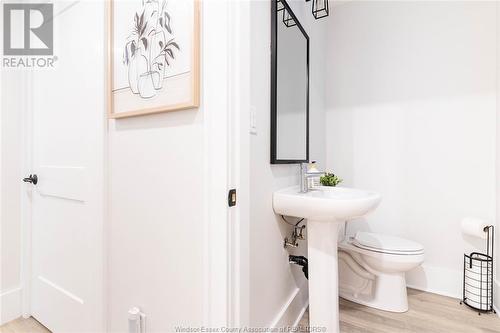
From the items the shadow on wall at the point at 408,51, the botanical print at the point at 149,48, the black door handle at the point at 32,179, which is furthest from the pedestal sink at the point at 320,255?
the black door handle at the point at 32,179

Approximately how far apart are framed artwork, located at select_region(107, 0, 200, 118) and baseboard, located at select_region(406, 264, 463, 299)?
2.11m

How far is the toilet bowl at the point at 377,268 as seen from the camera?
164 cm

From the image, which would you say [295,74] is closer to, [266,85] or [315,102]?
[266,85]

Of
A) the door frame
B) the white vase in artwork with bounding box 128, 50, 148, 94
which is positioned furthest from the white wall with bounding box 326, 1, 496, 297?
the white vase in artwork with bounding box 128, 50, 148, 94

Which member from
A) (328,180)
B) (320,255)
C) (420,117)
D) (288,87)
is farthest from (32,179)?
(420,117)

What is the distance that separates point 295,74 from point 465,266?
5.71 feet

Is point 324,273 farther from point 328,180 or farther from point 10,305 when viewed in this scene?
point 10,305

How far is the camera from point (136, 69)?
1142 mm

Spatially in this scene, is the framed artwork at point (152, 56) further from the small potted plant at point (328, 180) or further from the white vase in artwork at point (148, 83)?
the small potted plant at point (328, 180)

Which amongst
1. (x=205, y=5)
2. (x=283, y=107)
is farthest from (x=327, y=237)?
(x=205, y=5)

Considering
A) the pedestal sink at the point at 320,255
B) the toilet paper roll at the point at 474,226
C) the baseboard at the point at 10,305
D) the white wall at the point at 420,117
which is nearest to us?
the pedestal sink at the point at 320,255

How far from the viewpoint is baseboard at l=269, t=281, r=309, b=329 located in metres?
1.36

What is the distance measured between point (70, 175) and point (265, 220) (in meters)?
1.06

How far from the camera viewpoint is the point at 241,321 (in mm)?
966
